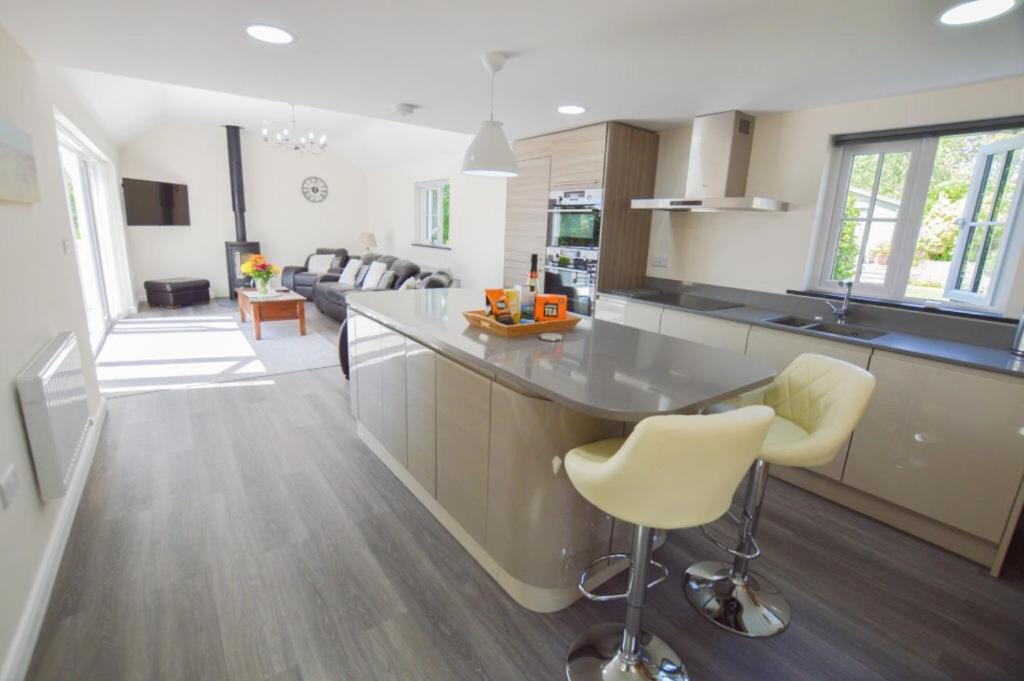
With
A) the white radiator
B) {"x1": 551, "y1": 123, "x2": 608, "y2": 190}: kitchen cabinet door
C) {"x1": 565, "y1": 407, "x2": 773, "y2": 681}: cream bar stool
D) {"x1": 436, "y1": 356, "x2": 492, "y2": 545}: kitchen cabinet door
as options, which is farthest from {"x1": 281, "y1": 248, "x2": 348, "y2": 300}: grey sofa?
{"x1": 565, "y1": 407, "x2": 773, "y2": 681}: cream bar stool

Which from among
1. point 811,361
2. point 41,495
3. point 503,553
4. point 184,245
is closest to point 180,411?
point 41,495

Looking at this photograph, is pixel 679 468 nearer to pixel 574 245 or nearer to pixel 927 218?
pixel 927 218

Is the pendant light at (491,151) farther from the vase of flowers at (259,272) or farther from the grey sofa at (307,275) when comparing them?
the grey sofa at (307,275)

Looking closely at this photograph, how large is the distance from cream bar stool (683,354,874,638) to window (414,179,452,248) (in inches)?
214

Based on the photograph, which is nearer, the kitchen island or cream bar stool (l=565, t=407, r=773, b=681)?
cream bar stool (l=565, t=407, r=773, b=681)

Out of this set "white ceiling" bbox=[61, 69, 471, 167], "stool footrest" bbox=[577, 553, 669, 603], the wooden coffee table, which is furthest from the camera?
the wooden coffee table

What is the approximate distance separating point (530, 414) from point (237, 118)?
7474 millimetres

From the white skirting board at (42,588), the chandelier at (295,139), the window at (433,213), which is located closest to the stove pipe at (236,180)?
the chandelier at (295,139)

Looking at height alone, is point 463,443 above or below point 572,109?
below

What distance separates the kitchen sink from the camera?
264cm

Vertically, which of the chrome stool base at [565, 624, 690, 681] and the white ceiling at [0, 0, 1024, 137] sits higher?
the white ceiling at [0, 0, 1024, 137]

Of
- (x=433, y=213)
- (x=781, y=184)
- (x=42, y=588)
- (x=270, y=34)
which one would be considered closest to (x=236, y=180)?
(x=433, y=213)

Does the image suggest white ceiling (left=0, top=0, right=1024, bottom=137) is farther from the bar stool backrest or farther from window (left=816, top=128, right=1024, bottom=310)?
the bar stool backrest

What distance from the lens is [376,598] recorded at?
1766 millimetres
